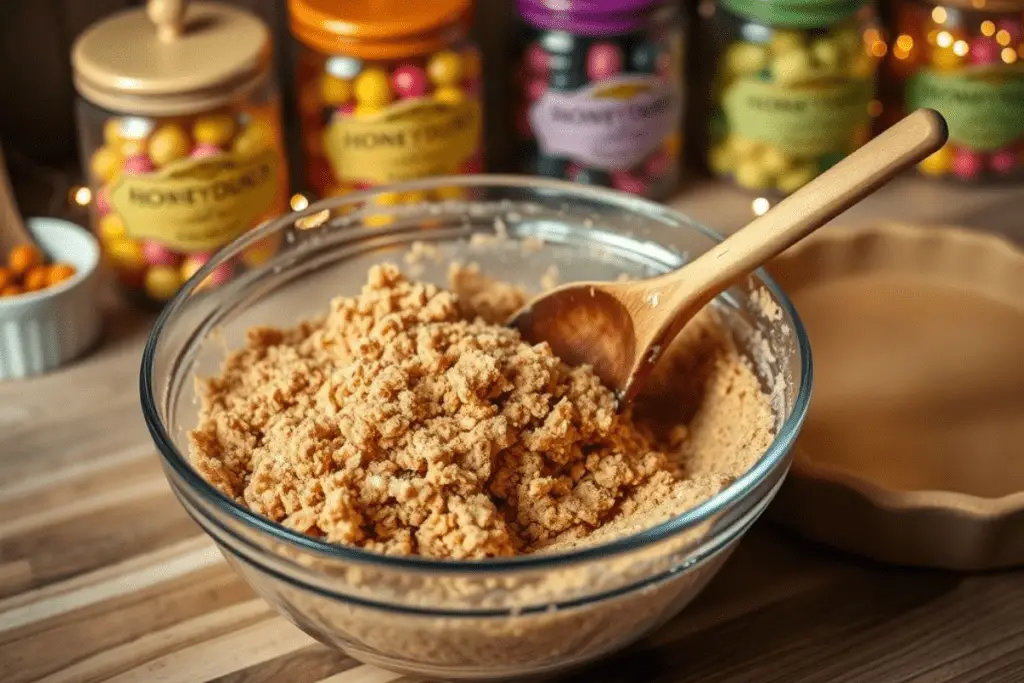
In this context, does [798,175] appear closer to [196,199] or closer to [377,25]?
[377,25]

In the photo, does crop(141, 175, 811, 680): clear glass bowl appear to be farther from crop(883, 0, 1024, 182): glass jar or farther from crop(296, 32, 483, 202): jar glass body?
crop(883, 0, 1024, 182): glass jar

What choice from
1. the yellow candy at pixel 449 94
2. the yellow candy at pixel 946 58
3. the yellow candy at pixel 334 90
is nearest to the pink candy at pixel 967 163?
the yellow candy at pixel 946 58

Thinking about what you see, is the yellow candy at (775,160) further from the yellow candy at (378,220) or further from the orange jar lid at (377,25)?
the yellow candy at (378,220)

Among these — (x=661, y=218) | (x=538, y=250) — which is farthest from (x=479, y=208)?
(x=661, y=218)

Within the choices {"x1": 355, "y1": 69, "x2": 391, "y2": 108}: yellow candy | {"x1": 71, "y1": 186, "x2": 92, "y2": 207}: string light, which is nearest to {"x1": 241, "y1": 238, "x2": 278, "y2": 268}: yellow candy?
{"x1": 355, "y1": 69, "x2": 391, "y2": 108}: yellow candy

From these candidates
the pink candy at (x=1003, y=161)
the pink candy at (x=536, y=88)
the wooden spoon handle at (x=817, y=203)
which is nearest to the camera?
the wooden spoon handle at (x=817, y=203)

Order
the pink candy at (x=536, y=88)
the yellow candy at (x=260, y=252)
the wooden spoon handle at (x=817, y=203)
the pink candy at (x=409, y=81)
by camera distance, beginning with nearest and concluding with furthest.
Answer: the wooden spoon handle at (x=817, y=203) < the yellow candy at (x=260, y=252) < the pink candy at (x=409, y=81) < the pink candy at (x=536, y=88)

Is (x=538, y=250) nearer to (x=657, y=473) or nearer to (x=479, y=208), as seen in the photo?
(x=479, y=208)
